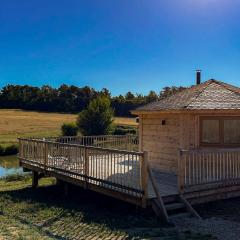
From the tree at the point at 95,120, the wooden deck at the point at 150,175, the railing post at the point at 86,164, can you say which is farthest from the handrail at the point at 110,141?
the tree at the point at 95,120

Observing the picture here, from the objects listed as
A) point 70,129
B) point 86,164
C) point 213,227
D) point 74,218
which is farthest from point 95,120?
point 213,227

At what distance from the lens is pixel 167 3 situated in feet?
51.3

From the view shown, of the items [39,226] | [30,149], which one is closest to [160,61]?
[30,149]

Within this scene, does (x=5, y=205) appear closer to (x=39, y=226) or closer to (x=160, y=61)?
(x=39, y=226)

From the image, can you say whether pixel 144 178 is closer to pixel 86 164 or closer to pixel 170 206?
pixel 170 206

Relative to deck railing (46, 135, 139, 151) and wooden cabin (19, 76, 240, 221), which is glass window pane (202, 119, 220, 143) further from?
deck railing (46, 135, 139, 151)

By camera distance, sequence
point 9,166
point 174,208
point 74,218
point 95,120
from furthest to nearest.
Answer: point 95,120, point 9,166, point 74,218, point 174,208

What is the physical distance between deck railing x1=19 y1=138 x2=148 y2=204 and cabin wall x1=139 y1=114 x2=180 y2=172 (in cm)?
109

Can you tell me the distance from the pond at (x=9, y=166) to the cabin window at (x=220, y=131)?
45.3ft

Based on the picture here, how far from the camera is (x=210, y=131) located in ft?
44.3

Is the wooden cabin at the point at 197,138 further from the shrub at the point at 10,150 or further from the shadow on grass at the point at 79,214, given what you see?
the shrub at the point at 10,150

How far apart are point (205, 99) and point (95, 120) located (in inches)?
1181

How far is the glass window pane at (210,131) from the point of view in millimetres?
13417

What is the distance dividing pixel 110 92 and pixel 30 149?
235 ft
